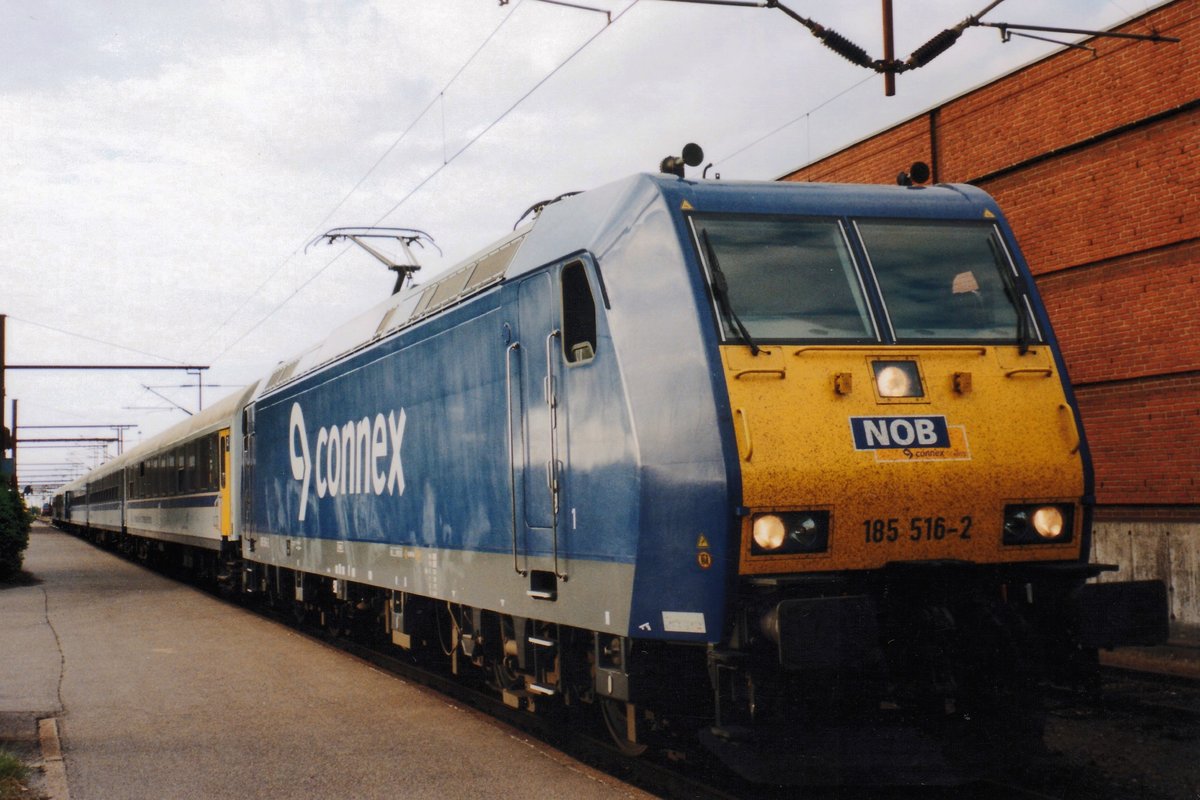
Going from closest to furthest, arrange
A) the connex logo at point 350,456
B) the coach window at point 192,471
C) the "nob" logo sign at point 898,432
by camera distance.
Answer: the "nob" logo sign at point 898,432 → the connex logo at point 350,456 → the coach window at point 192,471

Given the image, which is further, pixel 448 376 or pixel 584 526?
pixel 448 376

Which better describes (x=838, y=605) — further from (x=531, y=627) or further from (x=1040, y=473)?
(x=531, y=627)

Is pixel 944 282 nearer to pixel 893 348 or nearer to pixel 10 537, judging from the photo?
pixel 893 348

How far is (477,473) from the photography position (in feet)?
27.2

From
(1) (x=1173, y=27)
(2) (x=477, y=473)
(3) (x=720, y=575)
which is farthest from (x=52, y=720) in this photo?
(1) (x=1173, y=27)

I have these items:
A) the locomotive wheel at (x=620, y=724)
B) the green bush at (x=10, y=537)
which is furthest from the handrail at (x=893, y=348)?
the green bush at (x=10, y=537)

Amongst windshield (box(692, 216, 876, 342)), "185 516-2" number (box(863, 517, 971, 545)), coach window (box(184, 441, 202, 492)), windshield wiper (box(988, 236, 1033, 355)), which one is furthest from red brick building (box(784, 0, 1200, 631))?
coach window (box(184, 441, 202, 492))

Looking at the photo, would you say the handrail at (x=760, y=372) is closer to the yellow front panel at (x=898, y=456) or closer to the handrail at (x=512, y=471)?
the yellow front panel at (x=898, y=456)

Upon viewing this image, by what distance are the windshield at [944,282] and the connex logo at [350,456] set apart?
181 inches

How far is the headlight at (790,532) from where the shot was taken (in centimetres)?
576

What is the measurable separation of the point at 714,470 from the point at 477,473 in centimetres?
285

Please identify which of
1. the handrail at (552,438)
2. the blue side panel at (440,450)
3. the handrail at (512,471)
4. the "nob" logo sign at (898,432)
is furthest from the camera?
the handrail at (512,471)

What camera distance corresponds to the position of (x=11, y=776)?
6.85 m

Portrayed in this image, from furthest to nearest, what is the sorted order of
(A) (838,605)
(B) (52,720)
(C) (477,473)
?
(B) (52,720)
(C) (477,473)
(A) (838,605)
